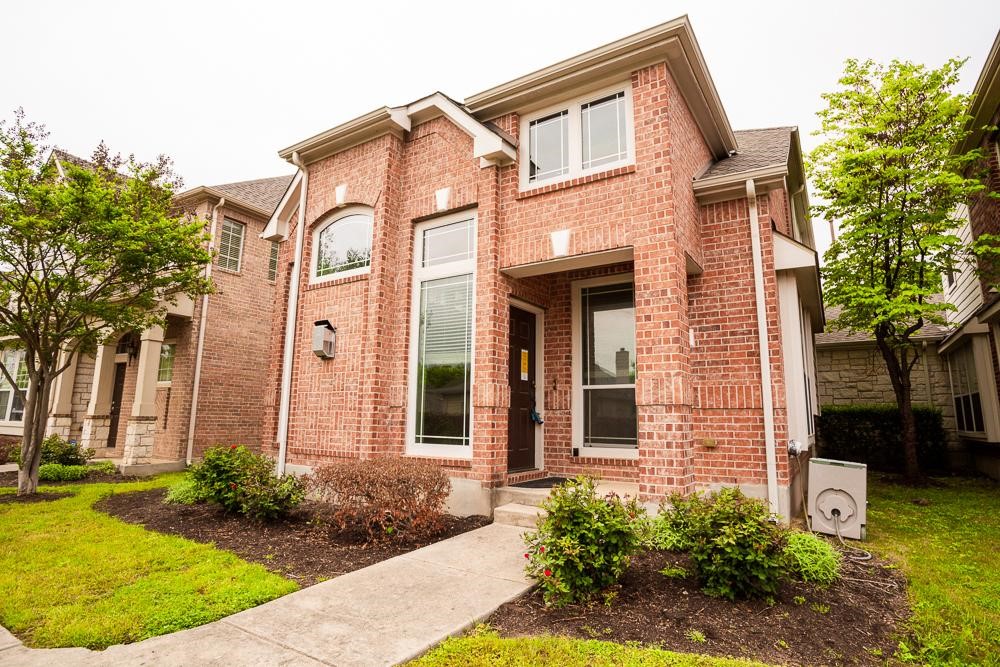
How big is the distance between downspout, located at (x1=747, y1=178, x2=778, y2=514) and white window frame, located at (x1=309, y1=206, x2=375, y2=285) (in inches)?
214

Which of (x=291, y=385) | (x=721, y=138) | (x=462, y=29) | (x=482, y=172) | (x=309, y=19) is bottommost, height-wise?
(x=291, y=385)

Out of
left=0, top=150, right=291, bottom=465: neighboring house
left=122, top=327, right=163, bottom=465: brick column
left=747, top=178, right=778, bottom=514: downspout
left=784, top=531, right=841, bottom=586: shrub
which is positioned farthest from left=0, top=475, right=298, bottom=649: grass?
left=0, top=150, right=291, bottom=465: neighboring house

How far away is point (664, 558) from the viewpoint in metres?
4.46

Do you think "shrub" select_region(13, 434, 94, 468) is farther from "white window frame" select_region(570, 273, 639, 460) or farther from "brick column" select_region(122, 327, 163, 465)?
"white window frame" select_region(570, 273, 639, 460)

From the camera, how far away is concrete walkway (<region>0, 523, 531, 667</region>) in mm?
2848

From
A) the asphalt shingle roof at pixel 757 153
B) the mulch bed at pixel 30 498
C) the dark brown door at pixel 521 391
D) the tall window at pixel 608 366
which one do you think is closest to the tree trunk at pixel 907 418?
the asphalt shingle roof at pixel 757 153

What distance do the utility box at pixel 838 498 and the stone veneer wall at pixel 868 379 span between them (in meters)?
9.56

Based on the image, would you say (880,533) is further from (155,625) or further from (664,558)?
(155,625)

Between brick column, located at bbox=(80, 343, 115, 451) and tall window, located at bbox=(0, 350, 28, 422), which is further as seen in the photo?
tall window, located at bbox=(0, 350, 28, 422)

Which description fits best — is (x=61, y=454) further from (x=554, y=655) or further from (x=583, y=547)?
(x=554, y=655)

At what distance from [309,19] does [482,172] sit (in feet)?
28.7

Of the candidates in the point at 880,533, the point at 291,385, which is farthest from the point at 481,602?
the point at 291,385

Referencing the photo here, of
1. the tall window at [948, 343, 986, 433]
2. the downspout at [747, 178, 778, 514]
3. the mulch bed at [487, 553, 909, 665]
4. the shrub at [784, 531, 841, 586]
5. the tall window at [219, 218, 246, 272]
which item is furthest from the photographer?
the tall window at [219, 218, 246, 272]

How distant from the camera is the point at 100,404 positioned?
1215 centimetres
